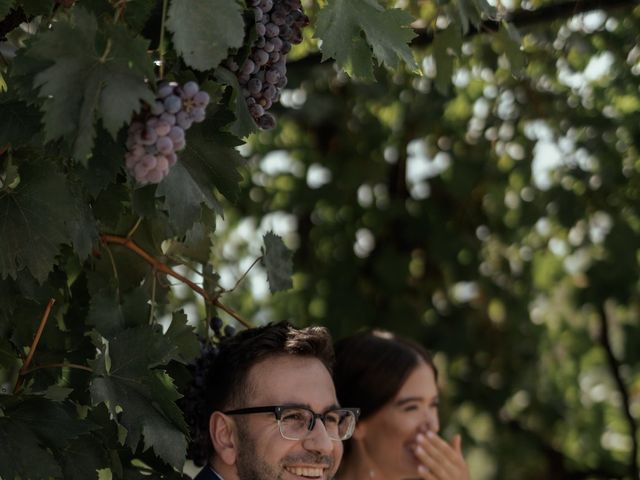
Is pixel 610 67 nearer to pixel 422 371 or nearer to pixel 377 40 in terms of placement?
pixel 422 371

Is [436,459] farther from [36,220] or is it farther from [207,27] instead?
[207,27]

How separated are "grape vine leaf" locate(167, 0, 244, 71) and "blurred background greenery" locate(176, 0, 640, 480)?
2.53 metres

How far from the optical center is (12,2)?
1520 mm

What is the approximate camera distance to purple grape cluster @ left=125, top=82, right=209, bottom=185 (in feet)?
4.46

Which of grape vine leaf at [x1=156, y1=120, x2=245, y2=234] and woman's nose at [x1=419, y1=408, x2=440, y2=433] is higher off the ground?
grape vine leaf at [x1=156, y1=120, x2=245, y2=234]

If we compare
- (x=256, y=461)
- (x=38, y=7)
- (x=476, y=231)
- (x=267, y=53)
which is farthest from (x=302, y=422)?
(x=476, y=231)

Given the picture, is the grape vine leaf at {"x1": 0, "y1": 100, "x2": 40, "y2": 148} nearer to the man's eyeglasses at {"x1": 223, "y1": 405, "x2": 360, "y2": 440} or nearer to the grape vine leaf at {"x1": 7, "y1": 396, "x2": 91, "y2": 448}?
the grape vine leaf at {"x1": 7, "y1": 396, "x2": 91, "y2": 448}

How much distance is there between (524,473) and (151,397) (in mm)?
3162

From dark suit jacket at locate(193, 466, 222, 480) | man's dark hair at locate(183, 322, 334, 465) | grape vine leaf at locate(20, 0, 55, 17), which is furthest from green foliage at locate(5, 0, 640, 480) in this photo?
grape vine leaf at locate(20, 0, 55, 17)

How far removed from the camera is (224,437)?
224 centimetres

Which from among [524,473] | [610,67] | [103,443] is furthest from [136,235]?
[524,473]

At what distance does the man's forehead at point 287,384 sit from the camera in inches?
86.6

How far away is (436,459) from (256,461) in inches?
39.5

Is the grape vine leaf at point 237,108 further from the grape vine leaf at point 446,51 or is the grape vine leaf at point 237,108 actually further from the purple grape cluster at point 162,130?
the grape vine leaf at point 446,51
